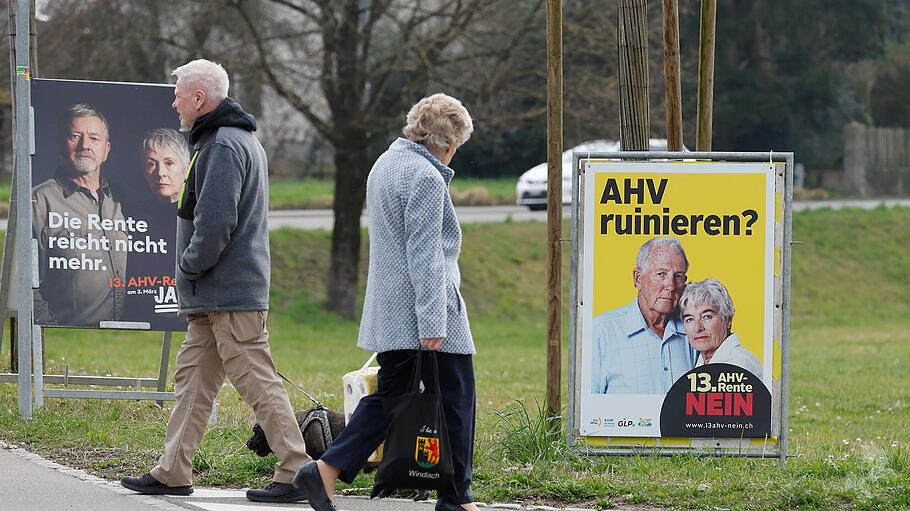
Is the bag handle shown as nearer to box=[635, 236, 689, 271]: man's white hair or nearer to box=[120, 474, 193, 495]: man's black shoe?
box=[120, 474, 193, 495]: man's black shoe

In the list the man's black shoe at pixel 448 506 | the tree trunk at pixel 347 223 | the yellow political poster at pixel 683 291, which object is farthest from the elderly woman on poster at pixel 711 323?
the tree trunk at pixel 347 223

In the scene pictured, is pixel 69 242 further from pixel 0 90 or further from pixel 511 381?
pixel 0 90

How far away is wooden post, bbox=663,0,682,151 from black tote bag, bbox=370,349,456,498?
2.69 meters

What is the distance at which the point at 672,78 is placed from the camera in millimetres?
6848

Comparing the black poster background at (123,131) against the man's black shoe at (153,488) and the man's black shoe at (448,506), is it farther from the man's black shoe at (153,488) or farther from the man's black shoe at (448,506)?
the man's black shoe at (448,506)

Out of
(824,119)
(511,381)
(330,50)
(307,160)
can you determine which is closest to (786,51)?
(824,119)

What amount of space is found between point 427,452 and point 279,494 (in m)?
0.98

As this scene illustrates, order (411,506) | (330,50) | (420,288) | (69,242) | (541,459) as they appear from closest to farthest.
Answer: (420,288) → (411,506) → (541,459) → (69,242) → (330,50)

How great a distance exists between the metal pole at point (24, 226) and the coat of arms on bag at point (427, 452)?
3570mm

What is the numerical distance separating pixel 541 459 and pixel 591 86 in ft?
43.0

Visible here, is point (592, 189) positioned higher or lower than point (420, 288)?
higher

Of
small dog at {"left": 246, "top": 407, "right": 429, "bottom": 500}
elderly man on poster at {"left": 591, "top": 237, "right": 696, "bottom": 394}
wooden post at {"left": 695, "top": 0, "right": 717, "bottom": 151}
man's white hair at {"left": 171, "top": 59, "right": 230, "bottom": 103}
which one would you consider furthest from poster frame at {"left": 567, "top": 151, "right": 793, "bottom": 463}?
man's white hair at {"left": 171, "top": 59, "right": 230, "bottom": 103}

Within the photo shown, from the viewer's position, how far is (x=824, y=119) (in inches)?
1379

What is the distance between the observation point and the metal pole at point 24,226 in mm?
7262
